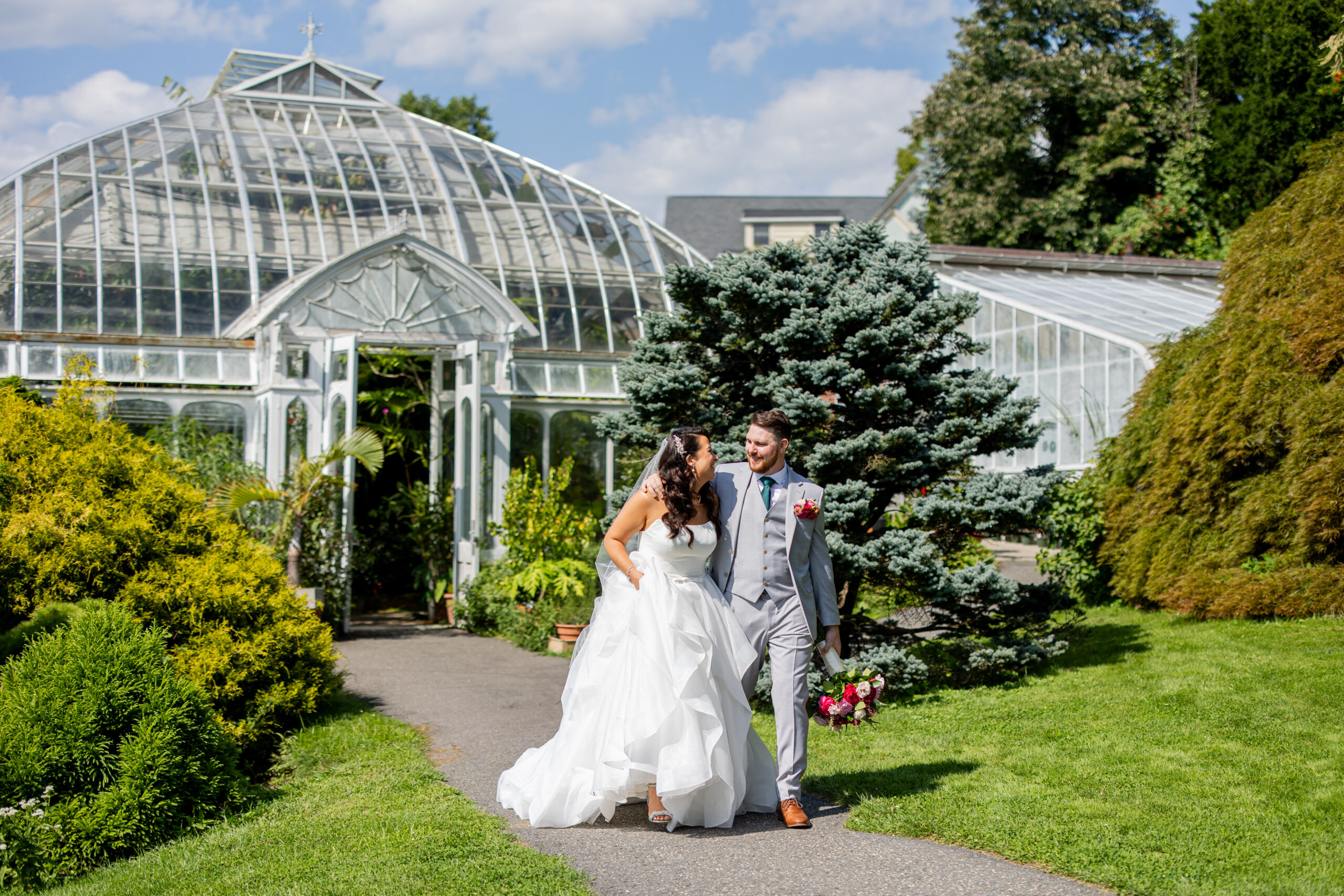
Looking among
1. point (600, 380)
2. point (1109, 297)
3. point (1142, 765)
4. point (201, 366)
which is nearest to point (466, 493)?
point (600, 380)

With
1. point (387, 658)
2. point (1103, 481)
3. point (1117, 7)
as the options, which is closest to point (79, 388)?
point (387, 658)

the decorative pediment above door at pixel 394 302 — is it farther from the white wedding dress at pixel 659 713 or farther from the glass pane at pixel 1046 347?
the glass pane at pixel 1046 347

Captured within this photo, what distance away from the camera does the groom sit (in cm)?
495

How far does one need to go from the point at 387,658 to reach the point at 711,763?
19.8 feet

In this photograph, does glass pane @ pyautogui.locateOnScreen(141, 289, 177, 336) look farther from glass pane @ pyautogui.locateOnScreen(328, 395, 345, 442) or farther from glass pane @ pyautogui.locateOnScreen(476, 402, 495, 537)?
glass pane @ pyautogui.locateOnScreen(476, 402, 495, 537)

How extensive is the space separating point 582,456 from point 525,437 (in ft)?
2.45

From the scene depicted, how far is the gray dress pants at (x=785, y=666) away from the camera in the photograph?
193 inches

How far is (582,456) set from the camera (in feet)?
43.4

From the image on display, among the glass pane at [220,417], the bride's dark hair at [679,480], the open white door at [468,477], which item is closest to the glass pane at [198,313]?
the glass pane at [220,417]

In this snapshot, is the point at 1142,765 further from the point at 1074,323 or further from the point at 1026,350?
the point at 1026,350

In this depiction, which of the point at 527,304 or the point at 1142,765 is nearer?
the point at 1142,765

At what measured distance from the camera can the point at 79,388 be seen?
766cm

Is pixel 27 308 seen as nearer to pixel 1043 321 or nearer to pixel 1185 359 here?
pixel 1185 359

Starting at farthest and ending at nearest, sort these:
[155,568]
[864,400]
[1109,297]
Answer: [1109,297], [864,400], [155,568]
